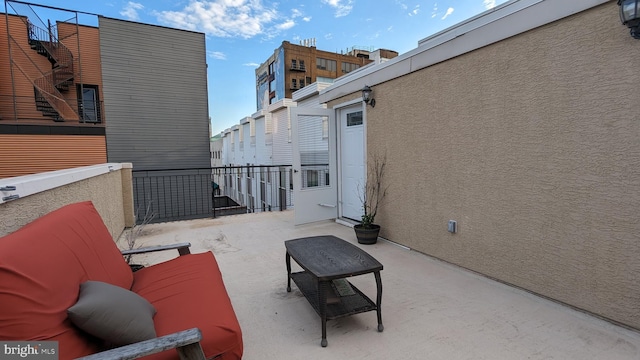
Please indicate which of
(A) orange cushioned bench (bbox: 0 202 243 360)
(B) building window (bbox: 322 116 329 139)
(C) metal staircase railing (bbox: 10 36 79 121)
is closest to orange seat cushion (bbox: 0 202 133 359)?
(A) orange cushioned bench (bbox: 0 202 243 360)

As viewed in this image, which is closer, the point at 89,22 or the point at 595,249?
the point at 595,249

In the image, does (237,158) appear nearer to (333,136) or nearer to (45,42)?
(45,42)

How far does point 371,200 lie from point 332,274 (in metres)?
2.76

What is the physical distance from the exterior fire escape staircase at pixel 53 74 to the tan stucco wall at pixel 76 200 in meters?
7.06

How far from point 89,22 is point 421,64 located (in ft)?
38.6

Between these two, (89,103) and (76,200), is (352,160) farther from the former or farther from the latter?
(89,103)

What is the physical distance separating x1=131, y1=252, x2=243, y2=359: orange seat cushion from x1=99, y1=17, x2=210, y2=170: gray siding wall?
9.74 meters

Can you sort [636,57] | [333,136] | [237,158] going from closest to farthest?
1. [636,57]
2. [333,136]
3. [237,158]

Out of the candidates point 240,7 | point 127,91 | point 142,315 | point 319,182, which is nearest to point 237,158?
point 127,91

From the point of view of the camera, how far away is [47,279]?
1.20 m

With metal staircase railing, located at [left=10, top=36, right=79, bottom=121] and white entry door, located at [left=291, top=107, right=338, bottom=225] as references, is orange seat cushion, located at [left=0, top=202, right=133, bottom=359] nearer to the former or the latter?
white entry door, located at [left=291, top=107, right=338, bottom=225]

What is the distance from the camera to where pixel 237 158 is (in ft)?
68.5

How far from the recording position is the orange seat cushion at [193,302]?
1359 mm

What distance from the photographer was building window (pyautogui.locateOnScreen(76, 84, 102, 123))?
10.3 m
